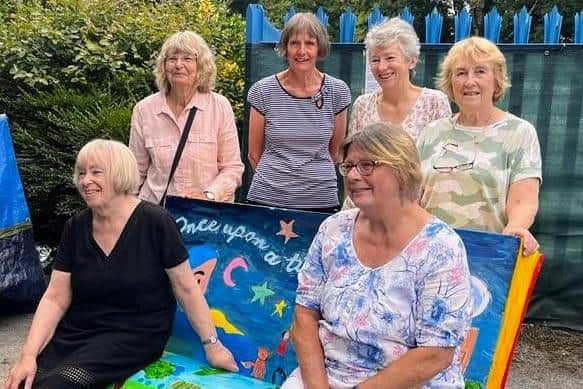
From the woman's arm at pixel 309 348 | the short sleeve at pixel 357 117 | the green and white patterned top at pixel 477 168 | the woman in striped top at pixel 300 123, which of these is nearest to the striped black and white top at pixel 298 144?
the woman in striped top at pixel 300 123

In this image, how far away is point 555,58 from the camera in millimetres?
4535

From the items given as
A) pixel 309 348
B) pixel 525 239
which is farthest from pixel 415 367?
pixel 525 239

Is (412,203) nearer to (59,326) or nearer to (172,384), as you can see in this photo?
(172,384)

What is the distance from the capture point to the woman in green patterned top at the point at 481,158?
2668mm

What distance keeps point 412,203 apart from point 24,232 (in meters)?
3.28

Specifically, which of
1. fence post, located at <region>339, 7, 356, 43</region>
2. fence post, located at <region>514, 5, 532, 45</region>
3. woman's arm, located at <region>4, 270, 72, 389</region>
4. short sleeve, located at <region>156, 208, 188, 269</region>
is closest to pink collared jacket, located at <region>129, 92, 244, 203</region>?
short sleeve, located at <region>156, 208, 188, 269</region>

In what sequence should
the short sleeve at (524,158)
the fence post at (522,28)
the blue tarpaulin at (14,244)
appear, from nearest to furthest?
the short sleeve at (524,158) → the blue tarpaulin at (14,244) → the fence post at (522,28)

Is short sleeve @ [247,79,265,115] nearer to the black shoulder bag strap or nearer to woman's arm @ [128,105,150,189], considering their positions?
the black shoulder bag strap

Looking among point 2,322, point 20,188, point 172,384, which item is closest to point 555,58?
→ point 172,384

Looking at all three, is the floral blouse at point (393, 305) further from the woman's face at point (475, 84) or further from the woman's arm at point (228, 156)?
the woman's arm at point (228, 156)

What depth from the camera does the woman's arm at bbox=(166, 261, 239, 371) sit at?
9.40 ft

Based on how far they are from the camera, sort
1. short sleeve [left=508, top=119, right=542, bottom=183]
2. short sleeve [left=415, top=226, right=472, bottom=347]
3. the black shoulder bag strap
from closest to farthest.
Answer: short sleeve [left=415, top=226, right=472, bottom=347] → short sleeve [left=508, top=119, right=542, bottom=183] → the black shoulder bag strap

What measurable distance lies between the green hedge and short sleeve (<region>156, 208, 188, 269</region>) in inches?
→ 104

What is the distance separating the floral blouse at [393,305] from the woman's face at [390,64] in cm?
107
